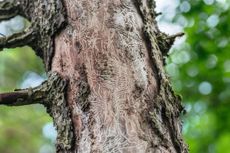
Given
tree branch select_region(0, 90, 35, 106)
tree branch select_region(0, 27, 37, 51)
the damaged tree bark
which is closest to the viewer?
the damaged tree bark

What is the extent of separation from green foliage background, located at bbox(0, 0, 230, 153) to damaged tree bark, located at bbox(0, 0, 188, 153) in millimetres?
1127

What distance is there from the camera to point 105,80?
1085mm

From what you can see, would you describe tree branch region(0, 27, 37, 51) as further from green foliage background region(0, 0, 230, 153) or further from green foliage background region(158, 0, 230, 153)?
green foliage background region(158, 0, 230, 153)

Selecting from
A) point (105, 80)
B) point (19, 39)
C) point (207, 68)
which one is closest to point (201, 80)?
point (207, 68)

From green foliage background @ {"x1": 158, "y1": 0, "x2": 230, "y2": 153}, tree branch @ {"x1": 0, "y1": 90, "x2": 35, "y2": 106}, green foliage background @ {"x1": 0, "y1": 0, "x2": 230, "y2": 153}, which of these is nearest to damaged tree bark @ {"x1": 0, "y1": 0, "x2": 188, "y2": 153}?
tree branch @ {"x1": 0, "y1": 90, "x2": 35, "y2": 106}

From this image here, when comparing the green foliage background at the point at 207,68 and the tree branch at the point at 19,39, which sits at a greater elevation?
the green foliage background at the point at 207,68

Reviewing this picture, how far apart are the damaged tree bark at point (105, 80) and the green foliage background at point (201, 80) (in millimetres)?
1127

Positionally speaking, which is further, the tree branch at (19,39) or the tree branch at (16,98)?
the tree branch at (19,39)

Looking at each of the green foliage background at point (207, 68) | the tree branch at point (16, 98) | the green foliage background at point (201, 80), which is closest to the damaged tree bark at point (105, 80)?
the tree branch at point (16, 98)

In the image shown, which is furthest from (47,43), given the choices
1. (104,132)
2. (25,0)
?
(104,132)

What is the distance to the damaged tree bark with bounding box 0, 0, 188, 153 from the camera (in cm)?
102

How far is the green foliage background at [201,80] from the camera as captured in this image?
283 centimetres

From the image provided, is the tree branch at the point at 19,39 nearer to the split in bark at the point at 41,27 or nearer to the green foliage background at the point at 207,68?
the split in bark at the point at 41,27

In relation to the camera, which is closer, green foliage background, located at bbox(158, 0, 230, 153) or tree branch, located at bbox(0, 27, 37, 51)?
tree branch, located at bbox(0, 27, 37, 51)
